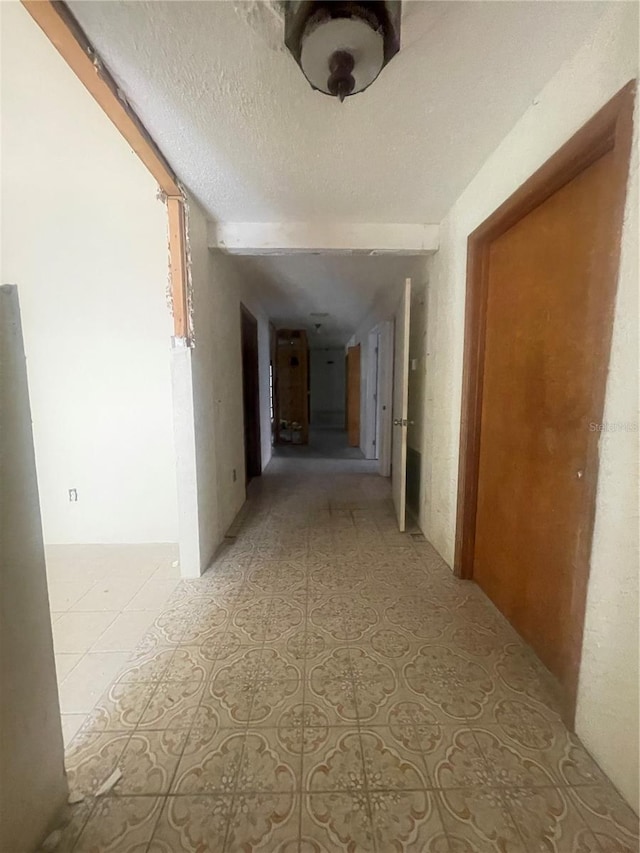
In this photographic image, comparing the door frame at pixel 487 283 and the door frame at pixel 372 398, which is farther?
the door frame at pixel 372 398

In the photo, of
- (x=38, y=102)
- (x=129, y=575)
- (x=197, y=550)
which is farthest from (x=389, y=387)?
(x=38, y=102)

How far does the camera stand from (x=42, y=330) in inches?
97.9

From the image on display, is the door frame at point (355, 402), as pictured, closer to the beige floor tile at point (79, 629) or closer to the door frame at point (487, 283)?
the door frame at point (487, 283)

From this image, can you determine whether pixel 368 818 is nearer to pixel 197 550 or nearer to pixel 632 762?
pixel 632 762

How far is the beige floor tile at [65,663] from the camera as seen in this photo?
57.4 inches

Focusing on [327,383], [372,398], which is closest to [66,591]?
[372,398]

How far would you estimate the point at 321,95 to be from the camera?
1.25m

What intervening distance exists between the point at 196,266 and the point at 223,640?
209 cm

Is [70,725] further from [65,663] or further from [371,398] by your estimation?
[371,398]

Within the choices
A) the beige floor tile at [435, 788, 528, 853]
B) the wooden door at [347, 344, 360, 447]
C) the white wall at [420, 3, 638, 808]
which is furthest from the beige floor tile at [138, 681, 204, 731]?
the wooden door at [347, 344, 360, 447]

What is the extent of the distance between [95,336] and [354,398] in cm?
491

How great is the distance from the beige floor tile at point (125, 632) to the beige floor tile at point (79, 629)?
36 millimetres

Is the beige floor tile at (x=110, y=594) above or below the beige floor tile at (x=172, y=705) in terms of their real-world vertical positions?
below

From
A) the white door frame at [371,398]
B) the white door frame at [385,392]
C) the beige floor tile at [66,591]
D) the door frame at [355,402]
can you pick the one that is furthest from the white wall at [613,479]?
the door frame at [355,402]
